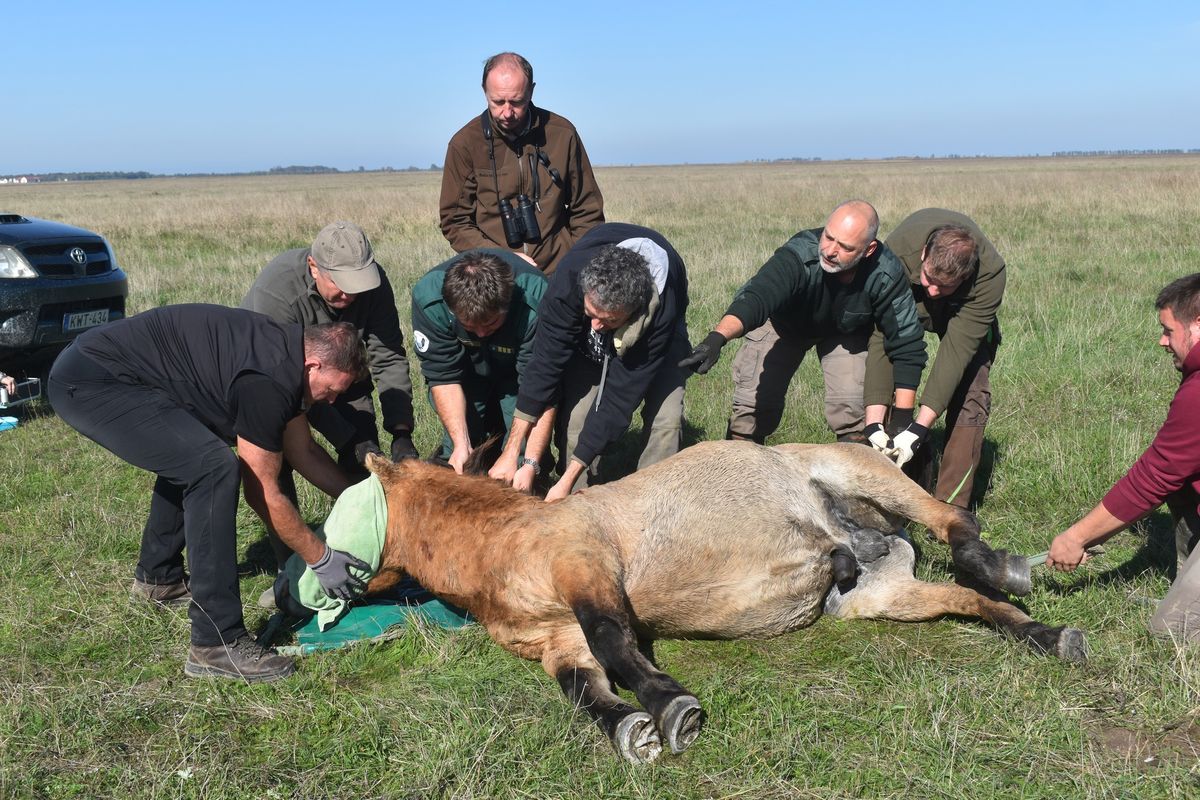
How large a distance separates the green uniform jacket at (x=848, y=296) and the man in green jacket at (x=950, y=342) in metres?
0.20

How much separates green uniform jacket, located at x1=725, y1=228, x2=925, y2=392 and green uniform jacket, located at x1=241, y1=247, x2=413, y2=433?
2.00 metres

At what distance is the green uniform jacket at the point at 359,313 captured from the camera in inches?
200

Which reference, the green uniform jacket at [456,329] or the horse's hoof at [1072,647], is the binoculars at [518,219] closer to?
the green uniform jacket at [456,329]

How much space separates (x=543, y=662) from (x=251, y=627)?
1576 mm

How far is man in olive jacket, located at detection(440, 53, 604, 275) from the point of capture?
19.9 feet

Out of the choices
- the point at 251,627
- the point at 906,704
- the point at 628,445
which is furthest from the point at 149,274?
the point at 906,704

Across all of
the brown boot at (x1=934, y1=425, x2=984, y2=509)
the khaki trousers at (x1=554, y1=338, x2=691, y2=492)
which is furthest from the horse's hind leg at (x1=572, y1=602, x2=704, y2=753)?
the brown boot at (x1=934, y1=425, x2=984, y2=509)

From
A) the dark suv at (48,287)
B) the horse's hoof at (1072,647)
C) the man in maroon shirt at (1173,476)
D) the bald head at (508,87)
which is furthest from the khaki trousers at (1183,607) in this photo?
the dark suv at (48,287)

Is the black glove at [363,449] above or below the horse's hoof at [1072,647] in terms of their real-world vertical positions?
above

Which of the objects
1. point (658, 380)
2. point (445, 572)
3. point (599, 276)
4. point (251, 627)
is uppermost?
point (599, 276)

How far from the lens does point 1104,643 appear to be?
383 cm

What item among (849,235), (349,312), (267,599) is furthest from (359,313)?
(849,235)

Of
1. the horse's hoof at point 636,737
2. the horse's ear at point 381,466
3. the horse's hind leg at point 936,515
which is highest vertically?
the horse's ear at point 381,466

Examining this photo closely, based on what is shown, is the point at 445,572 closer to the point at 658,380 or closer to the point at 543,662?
the point at 543,662
